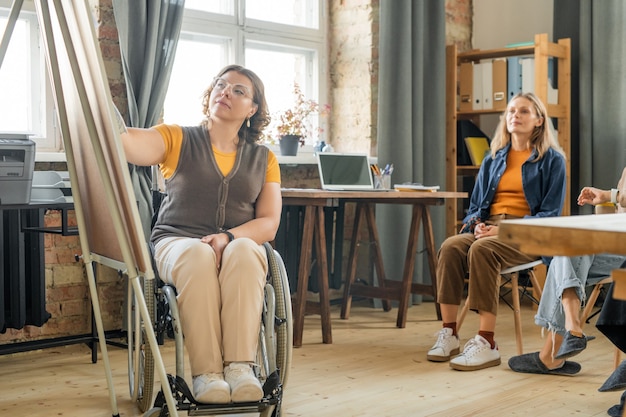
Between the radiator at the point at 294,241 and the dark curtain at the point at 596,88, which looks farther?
the dark curtain at the point at 596,88

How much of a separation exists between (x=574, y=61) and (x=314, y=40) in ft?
5.04

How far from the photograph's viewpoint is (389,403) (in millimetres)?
2781

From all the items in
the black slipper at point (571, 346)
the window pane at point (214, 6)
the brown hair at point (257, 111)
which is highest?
the window pane at point (214, 6)

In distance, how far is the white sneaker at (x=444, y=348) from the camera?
3406 mm

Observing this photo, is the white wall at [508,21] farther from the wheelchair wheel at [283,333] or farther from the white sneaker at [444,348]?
the wheelchair wheel at [283,333]

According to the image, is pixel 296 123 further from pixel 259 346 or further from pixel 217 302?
pixel 217 302

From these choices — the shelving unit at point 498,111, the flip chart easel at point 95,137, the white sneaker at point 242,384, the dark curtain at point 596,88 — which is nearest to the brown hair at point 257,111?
the flip chart easel at point 95,137

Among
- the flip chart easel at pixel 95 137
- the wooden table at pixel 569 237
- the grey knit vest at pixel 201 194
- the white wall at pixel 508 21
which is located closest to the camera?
the wooden table at pixel 569 237

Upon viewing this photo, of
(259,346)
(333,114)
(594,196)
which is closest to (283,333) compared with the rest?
(259,346)

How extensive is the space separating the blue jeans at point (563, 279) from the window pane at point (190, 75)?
1943 millimetres

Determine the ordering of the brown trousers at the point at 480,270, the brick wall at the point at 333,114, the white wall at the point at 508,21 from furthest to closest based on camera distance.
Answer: the white wall at the point at 508,21, the brick wall at the point at 333,114, the brown trousers at the point at 480,270

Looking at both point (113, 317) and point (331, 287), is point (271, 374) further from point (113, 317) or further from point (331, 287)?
point (331, 287)

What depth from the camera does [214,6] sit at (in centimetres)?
441

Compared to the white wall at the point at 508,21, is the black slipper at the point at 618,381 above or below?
below
